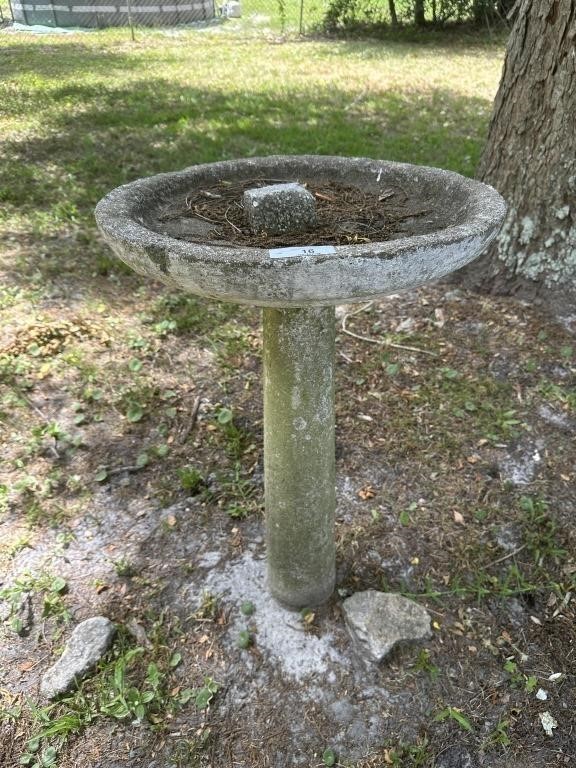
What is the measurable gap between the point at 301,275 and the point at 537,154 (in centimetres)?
260

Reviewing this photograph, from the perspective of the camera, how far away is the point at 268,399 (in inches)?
72.2

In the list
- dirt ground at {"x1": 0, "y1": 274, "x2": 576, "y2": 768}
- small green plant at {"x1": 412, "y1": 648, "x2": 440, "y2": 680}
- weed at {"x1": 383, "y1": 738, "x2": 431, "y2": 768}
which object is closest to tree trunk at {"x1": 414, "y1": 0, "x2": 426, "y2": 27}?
dirt ground at {"x1": 0, "y1": 274, "x2": 576, "y2": 768}

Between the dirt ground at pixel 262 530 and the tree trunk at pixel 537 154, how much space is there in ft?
0.86

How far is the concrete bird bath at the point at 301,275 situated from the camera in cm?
125

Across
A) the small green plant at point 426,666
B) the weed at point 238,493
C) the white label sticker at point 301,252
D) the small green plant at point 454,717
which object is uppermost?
the white label sticker at point 301,252

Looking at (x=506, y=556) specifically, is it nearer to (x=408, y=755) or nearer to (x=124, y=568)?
(x=408, y=755)

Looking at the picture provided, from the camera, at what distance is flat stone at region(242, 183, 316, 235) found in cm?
160

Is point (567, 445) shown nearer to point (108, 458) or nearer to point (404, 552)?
point (404, 552)

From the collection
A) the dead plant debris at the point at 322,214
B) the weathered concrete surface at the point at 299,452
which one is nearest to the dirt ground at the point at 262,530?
the weathered concrete surface at the point at 299,452

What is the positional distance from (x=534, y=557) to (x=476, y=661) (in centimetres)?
53

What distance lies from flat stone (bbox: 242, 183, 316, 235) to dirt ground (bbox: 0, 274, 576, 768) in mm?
1367

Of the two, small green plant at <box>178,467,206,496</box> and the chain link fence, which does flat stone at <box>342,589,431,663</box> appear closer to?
small green plant at <box>178,467,206,496</box>

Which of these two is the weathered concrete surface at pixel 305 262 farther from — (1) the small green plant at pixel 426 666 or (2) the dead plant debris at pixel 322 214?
(1) the small green plant at pixel 426 666

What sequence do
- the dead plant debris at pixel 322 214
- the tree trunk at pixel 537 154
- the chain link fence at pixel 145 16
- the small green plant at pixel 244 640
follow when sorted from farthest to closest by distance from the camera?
the chain link fence at pixel 145 16 < the tree trunk at pixel 537 154 < the small green plant at pixel 244 640 < the dead plant debris at pixel 322 214
